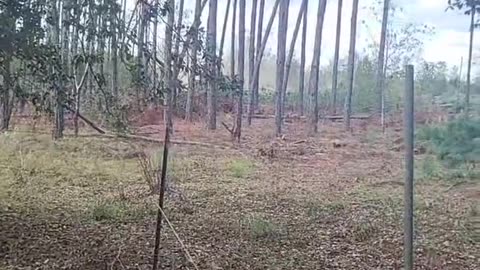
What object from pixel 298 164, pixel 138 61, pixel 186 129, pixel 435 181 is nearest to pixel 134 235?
pixel 138 61

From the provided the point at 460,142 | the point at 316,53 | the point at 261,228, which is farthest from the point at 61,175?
the point at 316,53

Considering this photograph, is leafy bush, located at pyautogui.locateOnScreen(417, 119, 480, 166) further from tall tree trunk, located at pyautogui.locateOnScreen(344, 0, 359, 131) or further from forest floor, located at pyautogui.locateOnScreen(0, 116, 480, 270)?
tall tree trunk, located at pyautogui.locateOnScreen(344, 0, 359, 131)

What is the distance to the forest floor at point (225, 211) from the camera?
402cm

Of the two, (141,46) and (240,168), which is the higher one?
(141,46)

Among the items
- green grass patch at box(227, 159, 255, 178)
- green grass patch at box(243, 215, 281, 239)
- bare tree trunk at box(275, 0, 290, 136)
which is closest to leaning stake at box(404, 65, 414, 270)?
green grass patch at box(243, 215, 281, 239)

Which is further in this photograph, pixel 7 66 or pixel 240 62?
pixel 240 62

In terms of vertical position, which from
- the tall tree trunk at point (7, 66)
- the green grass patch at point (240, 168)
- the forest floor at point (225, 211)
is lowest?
the forest floor at point (225, 211)

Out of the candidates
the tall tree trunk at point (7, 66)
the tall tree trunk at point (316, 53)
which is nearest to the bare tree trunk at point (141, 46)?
the tall tree trunk at point (7, 66)

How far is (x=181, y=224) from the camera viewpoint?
16.4 feet

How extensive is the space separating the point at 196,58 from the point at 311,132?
37.9 ft

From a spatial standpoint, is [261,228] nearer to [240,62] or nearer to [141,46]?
[141,46]

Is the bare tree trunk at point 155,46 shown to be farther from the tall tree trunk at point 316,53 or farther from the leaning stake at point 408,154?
the tall tree trunk at point 316,53

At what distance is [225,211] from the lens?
18.2ft

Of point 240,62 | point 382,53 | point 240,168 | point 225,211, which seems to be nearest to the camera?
point 225,211
